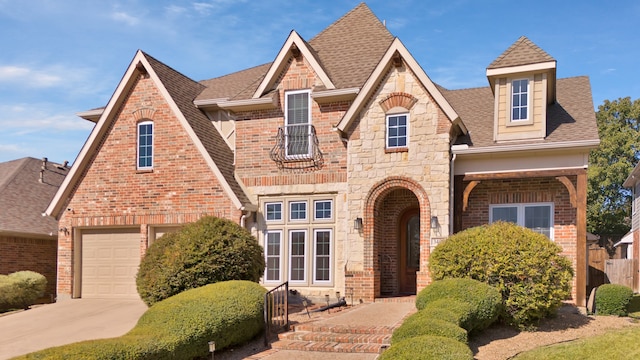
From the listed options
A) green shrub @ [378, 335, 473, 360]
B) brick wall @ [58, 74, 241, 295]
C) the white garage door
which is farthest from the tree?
green shrub @ [378, 335, 473, 360]

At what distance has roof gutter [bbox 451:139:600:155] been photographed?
1533cm

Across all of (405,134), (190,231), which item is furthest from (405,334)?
(405,134)

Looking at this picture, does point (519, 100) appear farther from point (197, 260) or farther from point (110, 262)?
point (110, 262)

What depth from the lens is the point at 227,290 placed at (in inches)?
473

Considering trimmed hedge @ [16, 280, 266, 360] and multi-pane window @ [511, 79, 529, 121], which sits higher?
multi-pane window @ [511, 79, 529, 121]

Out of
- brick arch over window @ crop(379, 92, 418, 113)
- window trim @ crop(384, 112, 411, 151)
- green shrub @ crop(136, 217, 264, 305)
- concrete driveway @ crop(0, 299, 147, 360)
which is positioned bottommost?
concrete driveway @ crop(0, 299, 147, 360)

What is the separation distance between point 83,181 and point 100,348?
11550 millimetres

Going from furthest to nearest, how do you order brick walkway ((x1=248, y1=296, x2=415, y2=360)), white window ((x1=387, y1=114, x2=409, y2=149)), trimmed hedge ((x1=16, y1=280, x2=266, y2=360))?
white window ((x1=387, y1=114, x2=409, y2=149)) < brick walkway ((x1=248, y1=296, x2=415, y2=360)) < trimmed hedge ((x1=16, y1=280, x2=266, y2=360))

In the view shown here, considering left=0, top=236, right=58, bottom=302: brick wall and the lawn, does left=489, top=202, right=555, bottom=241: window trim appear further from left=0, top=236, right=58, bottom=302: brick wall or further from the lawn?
left=0, top=236, right=58, bottom=302: brick wall

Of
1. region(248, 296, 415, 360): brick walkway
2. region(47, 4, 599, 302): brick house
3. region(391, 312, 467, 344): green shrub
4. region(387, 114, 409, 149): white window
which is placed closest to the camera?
region(391, 312, 467, 344): green shrub

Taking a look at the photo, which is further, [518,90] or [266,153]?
Answer: [266,153]

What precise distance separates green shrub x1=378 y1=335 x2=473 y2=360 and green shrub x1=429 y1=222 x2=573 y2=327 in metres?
3.16

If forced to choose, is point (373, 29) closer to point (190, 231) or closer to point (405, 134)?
point (405, 134)

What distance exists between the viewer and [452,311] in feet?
35.5
